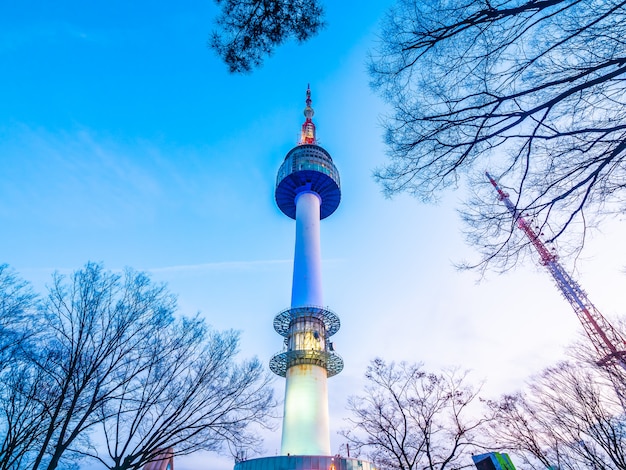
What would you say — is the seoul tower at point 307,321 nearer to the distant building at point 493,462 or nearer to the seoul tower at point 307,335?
the seoul tower at point 307,335

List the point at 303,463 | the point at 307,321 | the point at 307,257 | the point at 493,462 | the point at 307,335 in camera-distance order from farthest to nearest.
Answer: the point at 307,257, the point at 307,321, the point at 307,335, the point at 303,463, the point at 493,462

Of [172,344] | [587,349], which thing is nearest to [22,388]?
[172,344]

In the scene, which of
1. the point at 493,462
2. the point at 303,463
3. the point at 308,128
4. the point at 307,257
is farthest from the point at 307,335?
the point at 308,128

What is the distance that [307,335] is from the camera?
3403cm

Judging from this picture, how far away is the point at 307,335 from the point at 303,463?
12.0 m

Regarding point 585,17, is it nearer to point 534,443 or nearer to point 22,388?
point 22,388

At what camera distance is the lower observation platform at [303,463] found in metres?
23.8

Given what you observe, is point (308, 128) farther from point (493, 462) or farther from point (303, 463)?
point (493, 462)

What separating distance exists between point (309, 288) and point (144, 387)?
24.9 m

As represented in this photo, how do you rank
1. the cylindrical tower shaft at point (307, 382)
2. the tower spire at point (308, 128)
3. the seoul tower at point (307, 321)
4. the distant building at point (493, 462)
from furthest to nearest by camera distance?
the tower spire at point (308, 128), the seoul tower at point (307, 321), the cylindrical tower shaft at point (307, 382), the distant building at point (493, 462)

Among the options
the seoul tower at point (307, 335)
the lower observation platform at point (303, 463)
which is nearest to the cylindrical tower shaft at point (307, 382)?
the seoul tower at point (307, 335)

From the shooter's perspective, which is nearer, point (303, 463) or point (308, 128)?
point (303, 463)

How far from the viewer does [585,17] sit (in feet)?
14.3

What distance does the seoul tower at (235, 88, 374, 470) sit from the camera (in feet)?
83.1
